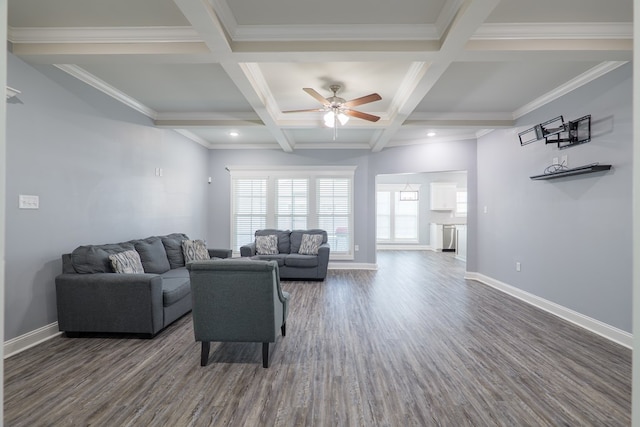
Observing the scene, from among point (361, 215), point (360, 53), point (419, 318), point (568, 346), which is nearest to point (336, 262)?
point (361, 215)

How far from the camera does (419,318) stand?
3.78 metres

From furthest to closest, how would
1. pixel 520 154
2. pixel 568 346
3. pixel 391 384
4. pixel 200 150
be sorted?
1. pixel 200 150
2. pixel 520 154
3. pixel 568 346
4. pixel 391 384

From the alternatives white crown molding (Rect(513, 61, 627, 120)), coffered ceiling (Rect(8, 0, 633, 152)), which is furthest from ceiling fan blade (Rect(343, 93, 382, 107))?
white crown molding (Rect(513, 61, 627, 120))

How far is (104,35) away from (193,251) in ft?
9.92

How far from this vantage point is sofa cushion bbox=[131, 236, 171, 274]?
4.00 metres

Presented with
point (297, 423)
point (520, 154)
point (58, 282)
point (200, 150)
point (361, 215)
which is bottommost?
point (297, 423)

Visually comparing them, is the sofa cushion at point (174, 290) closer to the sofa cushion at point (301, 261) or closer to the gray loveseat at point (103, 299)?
the gray loveseat at point (103, 299)

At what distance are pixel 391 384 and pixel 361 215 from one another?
485 cm

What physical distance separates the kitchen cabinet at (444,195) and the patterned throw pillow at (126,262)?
30.6 ft

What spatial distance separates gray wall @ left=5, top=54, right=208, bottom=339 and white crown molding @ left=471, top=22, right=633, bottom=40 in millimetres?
4193

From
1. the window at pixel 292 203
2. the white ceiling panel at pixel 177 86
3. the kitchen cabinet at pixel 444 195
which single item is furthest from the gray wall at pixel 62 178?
the kitchen cabinet at pixel 444 195

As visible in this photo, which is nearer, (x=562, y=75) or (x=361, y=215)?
(x=562, y=75)

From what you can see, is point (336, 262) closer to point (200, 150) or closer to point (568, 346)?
point (200, 150)

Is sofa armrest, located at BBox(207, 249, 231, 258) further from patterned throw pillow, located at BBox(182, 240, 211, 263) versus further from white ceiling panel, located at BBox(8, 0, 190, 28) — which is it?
white ceiling panel, located at BBox(8, 0, 190, 28)
